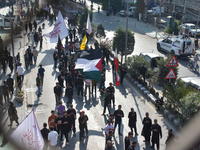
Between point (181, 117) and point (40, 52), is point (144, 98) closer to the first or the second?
point (181, 117)

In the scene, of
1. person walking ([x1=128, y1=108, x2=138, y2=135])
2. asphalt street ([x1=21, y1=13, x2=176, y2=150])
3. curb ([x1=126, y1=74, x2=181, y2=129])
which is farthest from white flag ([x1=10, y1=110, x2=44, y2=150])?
curb ([x1=126, y1=74, x2=181, y2=129])

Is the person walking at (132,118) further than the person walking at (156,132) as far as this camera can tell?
Yes

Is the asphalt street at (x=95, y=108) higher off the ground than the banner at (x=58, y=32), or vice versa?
the banner at (x=58, y=32)

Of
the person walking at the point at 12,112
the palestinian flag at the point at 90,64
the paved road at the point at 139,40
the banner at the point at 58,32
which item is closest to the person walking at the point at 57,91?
the palestinian flag at the point at 90,64

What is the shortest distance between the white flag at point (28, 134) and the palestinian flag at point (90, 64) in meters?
5.97

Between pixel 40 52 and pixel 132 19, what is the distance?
28132 mm

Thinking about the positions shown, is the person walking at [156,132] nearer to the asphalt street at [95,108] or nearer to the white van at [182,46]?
the asphalt street at [95,108]

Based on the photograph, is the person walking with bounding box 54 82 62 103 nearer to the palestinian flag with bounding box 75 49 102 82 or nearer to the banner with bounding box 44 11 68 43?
the palestinian flag with bounding box 75 49 102 82

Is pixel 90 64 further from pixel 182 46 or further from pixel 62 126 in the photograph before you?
pixel 182 46

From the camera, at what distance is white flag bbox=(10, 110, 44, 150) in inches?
318

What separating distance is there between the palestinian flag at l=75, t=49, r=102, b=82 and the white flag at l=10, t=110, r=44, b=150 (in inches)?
235

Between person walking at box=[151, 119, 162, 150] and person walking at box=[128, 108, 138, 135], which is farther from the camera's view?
person walking at box=[128, 108, 138, 135]

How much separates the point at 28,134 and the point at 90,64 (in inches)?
265

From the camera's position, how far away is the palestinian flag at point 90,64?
13.8 meters
